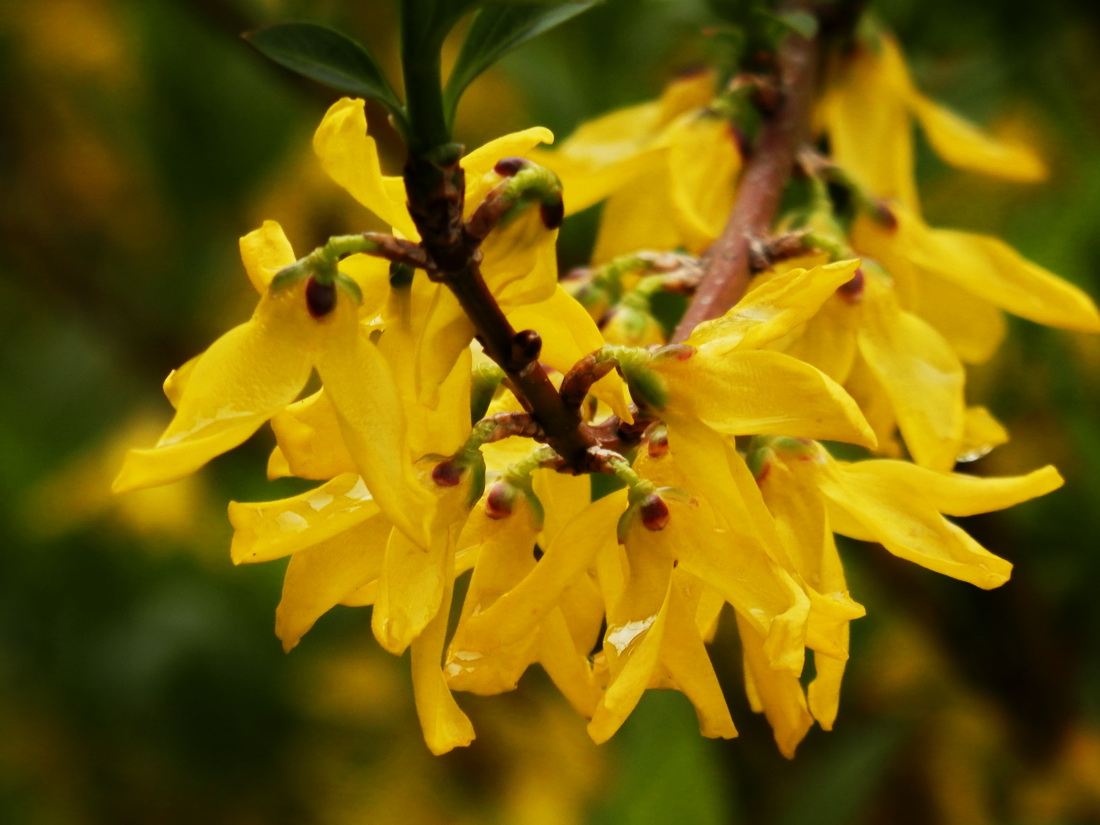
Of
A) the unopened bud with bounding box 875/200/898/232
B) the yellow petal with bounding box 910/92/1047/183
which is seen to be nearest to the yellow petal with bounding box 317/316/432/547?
the unopened bud with bounding box 875/200/898/232

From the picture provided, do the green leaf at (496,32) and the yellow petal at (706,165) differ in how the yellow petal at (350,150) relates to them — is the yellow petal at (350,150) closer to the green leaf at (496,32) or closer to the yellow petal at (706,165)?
the green leaf at (496,32)

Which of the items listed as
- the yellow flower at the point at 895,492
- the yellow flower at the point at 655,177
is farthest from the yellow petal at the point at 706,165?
the yellow flower at the point at 895,492

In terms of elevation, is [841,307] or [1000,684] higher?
[841,307]

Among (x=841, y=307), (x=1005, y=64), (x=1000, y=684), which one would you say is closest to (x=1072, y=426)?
(x=1000, y=684)

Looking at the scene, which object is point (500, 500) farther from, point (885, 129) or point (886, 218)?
point (885, 129)

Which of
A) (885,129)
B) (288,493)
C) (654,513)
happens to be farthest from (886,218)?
(288,493)

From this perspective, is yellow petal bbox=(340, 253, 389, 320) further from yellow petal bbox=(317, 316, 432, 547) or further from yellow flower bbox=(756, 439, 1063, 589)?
yellow flower bbox=(756, 439, 1063, 589)

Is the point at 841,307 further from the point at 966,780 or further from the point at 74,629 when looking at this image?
the point at 74,629
